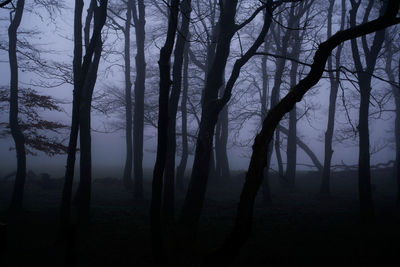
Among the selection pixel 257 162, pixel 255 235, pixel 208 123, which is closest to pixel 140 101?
pixel 208 123

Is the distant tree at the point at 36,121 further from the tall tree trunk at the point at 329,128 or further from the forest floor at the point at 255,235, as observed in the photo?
the tall tree trunk at the point at 329,128

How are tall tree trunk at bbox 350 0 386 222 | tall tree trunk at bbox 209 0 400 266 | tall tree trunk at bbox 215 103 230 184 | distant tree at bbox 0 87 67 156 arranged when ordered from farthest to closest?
tall tree trunk at bbox 215 103 230 184 < distant tree at bbox 0 87 67 156 < tall tree trunk at bbox 350 0 386 222 < tall tree trunk at bbox 209 0 400 266

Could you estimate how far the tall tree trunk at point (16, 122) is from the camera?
34.4ft

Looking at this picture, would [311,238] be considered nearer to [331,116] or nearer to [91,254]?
[91,254]

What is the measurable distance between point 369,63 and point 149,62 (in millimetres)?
17658

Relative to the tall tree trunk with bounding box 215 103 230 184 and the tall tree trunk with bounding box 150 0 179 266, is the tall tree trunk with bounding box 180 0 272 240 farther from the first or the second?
the tall tree trunk with bounding box 215 103 230 184

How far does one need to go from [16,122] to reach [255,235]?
944 centimetres

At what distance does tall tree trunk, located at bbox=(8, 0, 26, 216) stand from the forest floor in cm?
62

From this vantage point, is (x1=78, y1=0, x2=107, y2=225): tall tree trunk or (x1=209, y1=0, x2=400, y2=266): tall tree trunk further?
(x1=78, y1=0, x2=107, y2=225): tall tree trunk

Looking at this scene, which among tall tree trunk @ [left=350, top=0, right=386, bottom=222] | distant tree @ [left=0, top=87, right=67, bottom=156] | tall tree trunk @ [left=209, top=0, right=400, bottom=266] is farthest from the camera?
distant tree @ [left=0, top=87, right=67, bottom=156]

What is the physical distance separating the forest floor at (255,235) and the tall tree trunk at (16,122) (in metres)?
0.62

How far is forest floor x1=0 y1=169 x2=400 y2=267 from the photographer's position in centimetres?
573

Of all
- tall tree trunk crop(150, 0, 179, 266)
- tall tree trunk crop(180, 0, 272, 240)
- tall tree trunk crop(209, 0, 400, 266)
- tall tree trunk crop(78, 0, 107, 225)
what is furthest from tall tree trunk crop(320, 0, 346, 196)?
tall tree trunk crop(150, 0, 179, 266)

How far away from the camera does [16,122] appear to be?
36.8 ft
